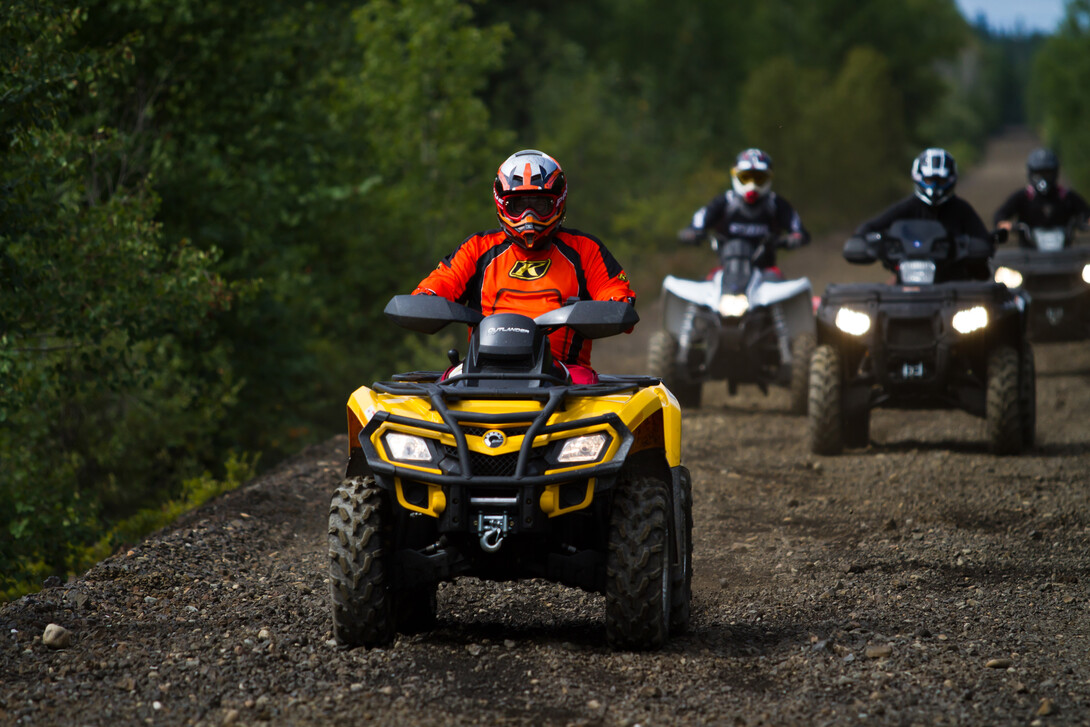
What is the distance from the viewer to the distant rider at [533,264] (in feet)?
21.2

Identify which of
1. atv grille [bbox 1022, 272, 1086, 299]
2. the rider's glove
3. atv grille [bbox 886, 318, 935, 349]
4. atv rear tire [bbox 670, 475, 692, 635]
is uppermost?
the rider's glove

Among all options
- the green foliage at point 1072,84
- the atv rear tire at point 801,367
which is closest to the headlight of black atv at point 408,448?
the atv rear tire at point 801,367

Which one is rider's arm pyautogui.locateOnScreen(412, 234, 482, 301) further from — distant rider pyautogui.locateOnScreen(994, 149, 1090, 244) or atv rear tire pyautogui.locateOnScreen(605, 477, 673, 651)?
distant rider pyautogui.locateOnScreen(994, 149, 1090, 244)

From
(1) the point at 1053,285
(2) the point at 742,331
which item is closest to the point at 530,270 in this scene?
(2) the point at 742,331

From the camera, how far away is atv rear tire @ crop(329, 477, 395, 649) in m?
5.59

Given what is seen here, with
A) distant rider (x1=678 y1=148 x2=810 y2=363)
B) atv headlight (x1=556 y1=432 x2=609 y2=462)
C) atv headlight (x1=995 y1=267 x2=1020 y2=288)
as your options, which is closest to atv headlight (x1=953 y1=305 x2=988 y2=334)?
distant rider (x1=678 y1=148 x2=810 y2=363)

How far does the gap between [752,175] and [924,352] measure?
3738mm

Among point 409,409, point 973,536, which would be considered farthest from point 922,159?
point 409,409

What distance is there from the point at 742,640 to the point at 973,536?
2989 millimetres

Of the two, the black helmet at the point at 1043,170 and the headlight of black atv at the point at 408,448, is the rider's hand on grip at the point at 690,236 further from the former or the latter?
the headlight of black atv at the point at 408,448

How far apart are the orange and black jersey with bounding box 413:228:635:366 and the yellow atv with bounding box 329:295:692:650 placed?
569 millimetres

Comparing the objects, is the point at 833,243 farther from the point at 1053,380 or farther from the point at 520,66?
the point at 1053,380

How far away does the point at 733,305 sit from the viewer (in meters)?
13.4

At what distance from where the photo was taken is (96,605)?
6688 millimetres
